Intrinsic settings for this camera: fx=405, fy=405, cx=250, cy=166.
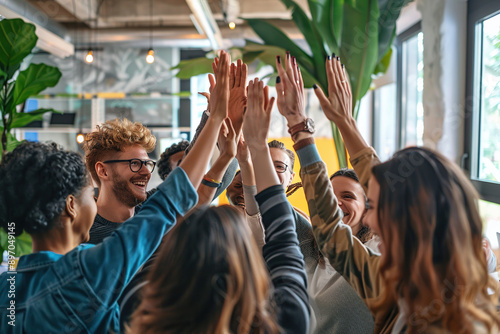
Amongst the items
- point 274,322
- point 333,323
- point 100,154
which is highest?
point 100,154

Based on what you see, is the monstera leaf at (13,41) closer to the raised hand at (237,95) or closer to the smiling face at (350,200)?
the raised hand at (237,95)

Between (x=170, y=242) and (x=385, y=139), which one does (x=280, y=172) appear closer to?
(x=170, y=242)

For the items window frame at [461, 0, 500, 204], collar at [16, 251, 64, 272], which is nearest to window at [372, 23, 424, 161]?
window frame at [461, 0, 500, 204]

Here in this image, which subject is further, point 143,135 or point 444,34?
point 444,34

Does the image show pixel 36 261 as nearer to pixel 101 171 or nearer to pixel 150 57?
pixel 101 171

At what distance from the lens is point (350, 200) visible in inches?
51.2

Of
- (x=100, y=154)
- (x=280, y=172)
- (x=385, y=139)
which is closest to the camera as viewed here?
(x=280, y=172)

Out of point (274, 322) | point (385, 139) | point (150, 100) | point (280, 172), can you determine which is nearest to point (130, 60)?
point (150, 100)

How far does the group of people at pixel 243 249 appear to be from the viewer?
610 mm

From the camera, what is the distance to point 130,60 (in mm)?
5582

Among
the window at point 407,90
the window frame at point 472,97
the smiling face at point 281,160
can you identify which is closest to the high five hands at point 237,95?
the smiling face at point 281,160

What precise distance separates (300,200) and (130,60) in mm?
3854

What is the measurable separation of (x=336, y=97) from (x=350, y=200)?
473 millimetres

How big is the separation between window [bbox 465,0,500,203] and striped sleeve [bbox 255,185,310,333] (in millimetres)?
2027
